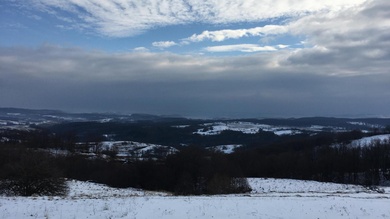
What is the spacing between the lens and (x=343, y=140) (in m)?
151

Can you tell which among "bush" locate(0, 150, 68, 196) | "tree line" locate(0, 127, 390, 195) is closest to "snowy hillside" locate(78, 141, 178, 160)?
"tree line" locate(0, 127, 390, 195)

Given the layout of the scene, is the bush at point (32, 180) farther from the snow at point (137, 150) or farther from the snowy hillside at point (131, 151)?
the snow at point (137, 150)

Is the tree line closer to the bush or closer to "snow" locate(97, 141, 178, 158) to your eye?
the bush

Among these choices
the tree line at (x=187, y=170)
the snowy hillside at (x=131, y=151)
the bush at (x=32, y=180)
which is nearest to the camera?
the bush at (x=32, y=180)

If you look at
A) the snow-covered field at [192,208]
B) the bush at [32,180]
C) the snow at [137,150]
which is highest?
the snow-covered field at [192,208]

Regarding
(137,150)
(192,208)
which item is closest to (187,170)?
(192,208)

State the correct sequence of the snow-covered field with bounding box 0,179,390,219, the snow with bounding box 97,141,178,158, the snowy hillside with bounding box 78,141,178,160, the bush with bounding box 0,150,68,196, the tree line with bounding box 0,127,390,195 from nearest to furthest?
the snow-covered field with bounding box 0,179,390,219
the bush with bounding box 0,150,68,196
the tree line with bounding box 0,127,390,195
the snowy hillside with bounding box 78,141,178,160
the snow with bounding box 97,141,178,158

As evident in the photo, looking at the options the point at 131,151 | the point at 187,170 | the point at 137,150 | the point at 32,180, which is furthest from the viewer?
the point at 137,150

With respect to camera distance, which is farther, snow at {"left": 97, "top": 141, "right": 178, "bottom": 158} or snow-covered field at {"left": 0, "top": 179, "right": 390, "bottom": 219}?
snow at {"left": 97, "top": 141, "right": 178, "bottom": 158}

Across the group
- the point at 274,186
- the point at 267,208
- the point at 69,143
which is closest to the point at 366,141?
the point at 274,186

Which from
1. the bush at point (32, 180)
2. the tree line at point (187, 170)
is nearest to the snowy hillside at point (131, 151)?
the tree line at point (187, 170)

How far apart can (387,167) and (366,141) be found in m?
41.5

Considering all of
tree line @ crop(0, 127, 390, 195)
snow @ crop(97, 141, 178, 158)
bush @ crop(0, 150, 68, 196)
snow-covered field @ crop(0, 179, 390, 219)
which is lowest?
snow @ crop(97, 141, 178, 158)

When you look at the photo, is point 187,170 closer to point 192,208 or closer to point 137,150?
point 192,208
